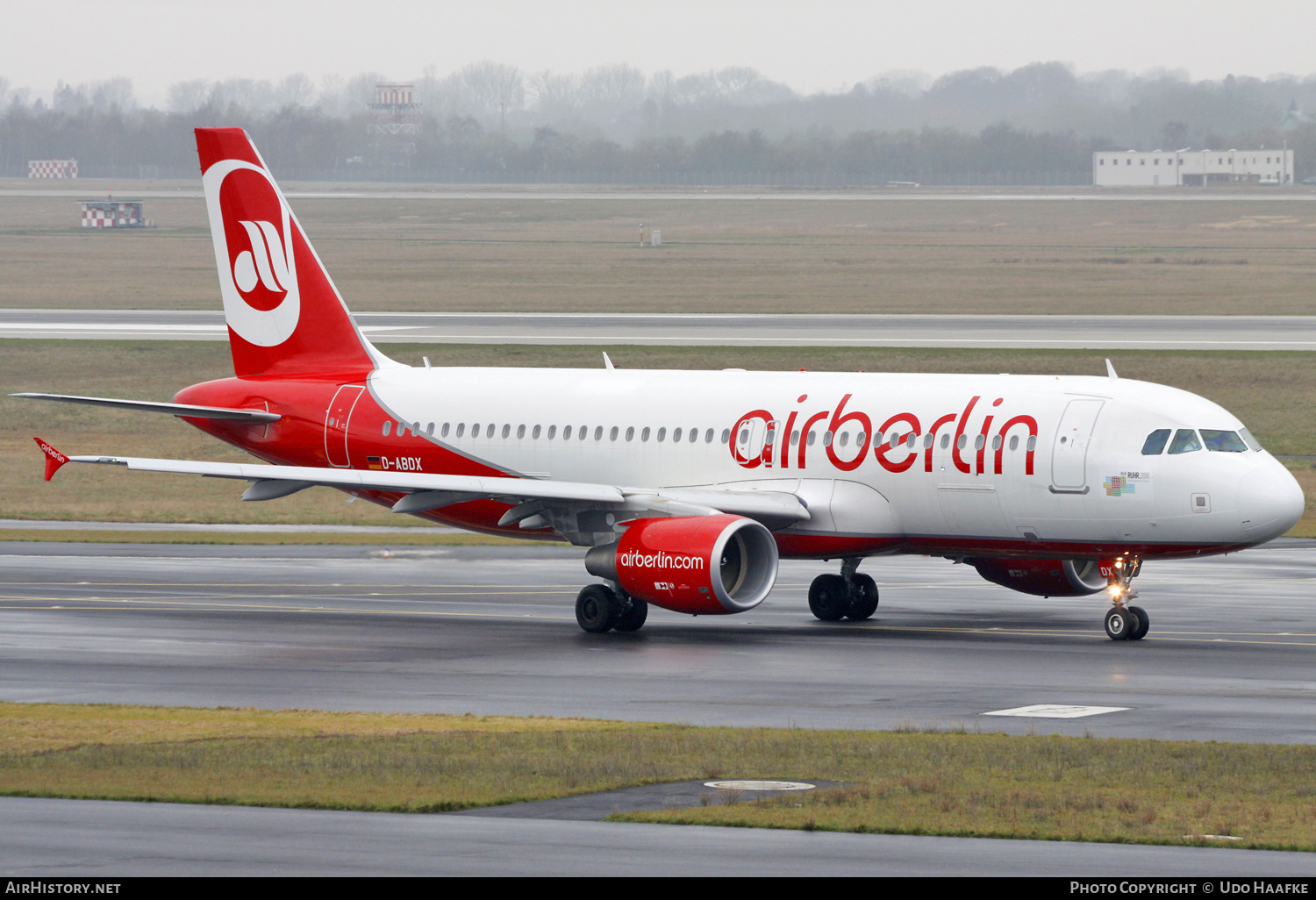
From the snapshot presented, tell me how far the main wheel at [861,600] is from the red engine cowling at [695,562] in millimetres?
A: 2996

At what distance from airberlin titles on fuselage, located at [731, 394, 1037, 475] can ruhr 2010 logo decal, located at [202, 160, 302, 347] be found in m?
11.4

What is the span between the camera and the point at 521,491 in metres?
34.4

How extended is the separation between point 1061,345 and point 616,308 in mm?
33344

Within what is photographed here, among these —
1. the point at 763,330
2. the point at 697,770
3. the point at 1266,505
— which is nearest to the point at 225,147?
the point at 1266,505

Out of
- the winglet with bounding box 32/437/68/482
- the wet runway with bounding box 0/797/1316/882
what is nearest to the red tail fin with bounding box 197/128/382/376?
the winglet with bounding box 32/437/68/482

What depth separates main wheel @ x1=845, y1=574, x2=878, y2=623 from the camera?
36.5 m

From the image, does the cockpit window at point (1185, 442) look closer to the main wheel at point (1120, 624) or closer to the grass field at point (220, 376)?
the main wheel at point (1120, 624)

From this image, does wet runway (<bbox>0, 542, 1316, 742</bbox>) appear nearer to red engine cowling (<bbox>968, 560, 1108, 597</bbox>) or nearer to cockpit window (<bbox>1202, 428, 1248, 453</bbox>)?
red engine cowling (<bbox>968, 560, 1108, 597</bbox>)

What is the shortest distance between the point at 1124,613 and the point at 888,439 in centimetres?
501

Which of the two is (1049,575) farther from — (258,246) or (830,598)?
(258,246)

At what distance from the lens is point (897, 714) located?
25.1 meters

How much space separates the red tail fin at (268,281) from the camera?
4238 cm

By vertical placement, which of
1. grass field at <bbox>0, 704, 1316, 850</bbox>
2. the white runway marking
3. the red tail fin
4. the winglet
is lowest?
the white runway marking
